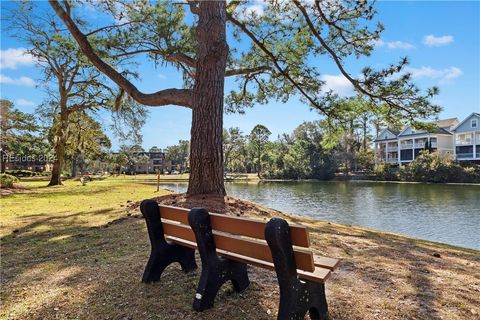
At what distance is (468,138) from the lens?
144ft

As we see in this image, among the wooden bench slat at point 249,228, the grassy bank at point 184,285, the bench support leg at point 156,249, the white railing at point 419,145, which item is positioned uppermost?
the white railing at point 419,145

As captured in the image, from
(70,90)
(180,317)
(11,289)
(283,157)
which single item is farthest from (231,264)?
(283,157)

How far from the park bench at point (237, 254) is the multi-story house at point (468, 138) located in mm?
48924

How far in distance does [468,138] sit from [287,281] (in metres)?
50.8

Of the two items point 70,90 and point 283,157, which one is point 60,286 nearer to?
point 70,90

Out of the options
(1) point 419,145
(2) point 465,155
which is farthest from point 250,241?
(1) point 419,145

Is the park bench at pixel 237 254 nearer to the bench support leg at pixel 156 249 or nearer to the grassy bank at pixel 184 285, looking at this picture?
the bench support leg at pixel 156 249

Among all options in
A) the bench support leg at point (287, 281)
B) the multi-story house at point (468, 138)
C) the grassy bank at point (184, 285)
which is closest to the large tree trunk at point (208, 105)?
the grassy bank at point (184, 285)

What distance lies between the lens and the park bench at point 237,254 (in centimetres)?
218

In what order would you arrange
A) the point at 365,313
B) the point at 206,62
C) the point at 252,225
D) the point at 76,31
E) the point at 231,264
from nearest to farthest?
the point at 252,225, the point at 365,313, the point at 231,264, the point at 206,62, the point at 76,31

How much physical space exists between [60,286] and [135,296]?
36.2 inches

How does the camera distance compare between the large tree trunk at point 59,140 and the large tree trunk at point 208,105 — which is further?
the large tree trunk at point 59,140

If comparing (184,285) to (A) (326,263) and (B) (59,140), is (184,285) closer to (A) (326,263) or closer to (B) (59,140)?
(A) (326,263)

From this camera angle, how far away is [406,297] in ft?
9.52
